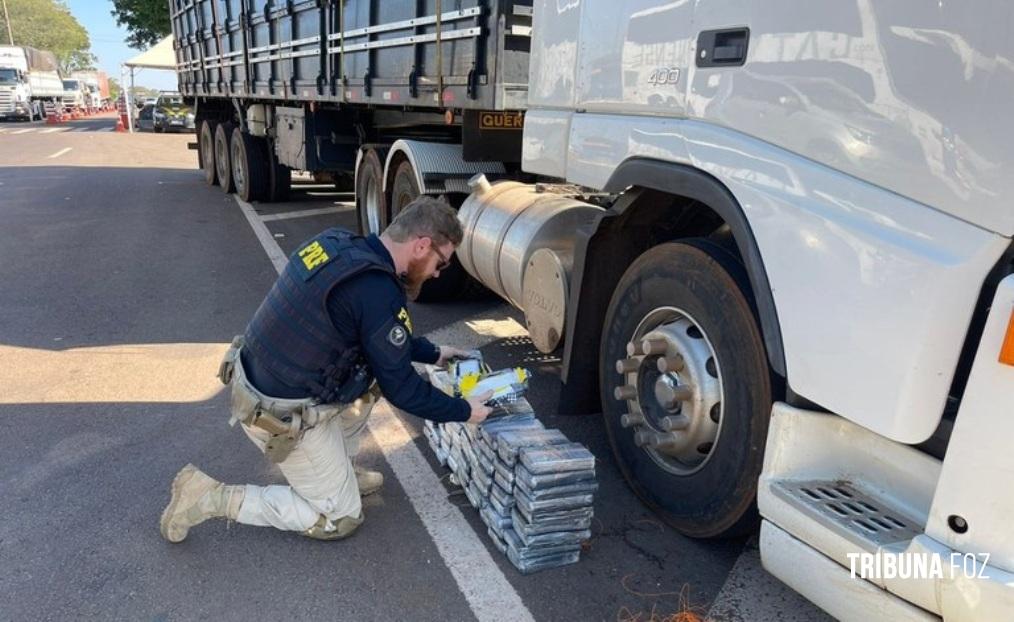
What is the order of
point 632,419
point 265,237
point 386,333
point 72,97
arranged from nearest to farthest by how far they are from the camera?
1. point 386,333
2. point 632,419
3. point 265,237
4. point 72,97

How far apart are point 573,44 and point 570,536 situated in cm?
215

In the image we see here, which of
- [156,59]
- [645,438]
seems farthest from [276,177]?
[156,59]

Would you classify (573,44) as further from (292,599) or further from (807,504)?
(292,599)

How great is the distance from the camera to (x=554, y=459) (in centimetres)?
269

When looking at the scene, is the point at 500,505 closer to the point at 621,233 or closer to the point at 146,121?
the point at 621,233

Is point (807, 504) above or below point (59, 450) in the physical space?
above

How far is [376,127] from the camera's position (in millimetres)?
8172

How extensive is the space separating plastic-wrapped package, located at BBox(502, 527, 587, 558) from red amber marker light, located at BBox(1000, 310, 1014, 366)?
167 cm

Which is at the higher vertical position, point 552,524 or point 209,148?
point 209,148

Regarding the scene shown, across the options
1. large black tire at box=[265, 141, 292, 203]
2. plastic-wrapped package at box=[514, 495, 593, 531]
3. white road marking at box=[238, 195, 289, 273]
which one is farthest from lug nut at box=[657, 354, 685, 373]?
large black tire at box=[265, 141, 292, 203]

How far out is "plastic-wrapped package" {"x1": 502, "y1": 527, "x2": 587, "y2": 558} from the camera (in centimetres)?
274

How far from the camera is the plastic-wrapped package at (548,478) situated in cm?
265

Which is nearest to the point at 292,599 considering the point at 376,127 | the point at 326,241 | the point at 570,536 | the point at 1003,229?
the point at 570,536

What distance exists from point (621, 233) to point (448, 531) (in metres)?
1.46
